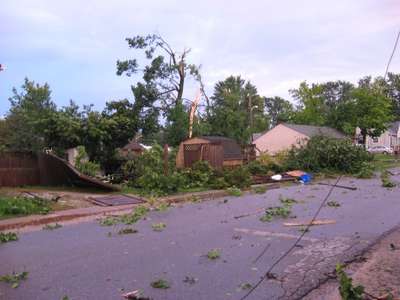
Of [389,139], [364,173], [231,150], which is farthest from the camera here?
[389,139]

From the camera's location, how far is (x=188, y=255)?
728 centimetres

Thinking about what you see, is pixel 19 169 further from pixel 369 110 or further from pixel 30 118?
pixel 369 110

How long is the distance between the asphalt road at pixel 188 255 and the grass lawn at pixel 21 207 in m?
2.00

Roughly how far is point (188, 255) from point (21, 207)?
6.65m

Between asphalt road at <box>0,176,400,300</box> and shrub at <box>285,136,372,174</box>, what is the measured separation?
52.4ft

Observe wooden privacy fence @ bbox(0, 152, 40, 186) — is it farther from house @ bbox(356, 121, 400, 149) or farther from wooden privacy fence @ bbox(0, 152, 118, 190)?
house @ bbox(356, 121, 400, 149)

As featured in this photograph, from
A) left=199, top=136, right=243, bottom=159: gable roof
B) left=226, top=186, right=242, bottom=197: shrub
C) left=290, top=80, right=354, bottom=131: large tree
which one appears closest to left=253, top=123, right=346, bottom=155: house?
left=290, top=80, right=354, bottom=131: large tree

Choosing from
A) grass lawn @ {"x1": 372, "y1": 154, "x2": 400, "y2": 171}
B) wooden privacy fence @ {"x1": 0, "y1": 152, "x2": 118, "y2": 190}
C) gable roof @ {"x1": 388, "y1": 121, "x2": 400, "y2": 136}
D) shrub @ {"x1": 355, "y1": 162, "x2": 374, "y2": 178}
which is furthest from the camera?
gable roof @ {"x1": 388, "y1": 121, "x2": 400, "y2": 136}

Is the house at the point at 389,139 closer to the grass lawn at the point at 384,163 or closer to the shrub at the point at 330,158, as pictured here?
the grass lawn at the point at 384,163

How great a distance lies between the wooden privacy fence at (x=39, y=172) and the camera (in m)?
16.8

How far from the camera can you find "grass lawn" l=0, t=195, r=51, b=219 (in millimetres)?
11867

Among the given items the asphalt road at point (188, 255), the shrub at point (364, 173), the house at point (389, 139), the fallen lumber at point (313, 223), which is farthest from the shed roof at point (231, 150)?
the house at point (389, 139)

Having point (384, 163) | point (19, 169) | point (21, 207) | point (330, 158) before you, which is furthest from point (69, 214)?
point (384, 163)

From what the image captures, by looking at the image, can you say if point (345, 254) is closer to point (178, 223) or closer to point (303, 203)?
point (178, 223)
